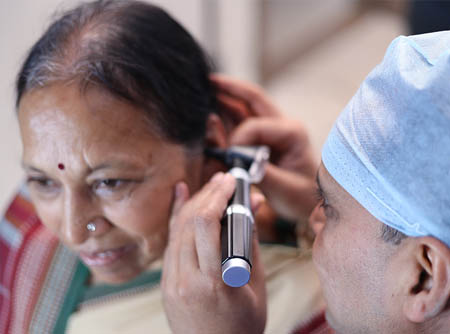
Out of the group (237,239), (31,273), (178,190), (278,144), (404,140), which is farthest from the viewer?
(278,144)

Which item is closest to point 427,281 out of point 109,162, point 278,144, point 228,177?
point 228,177

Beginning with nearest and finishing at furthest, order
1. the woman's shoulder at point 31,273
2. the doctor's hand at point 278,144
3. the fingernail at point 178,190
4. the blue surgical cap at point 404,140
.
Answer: the blue surgical cap at point 404,140 → the fingernail at point 178,190 → the woman's shoulder at point 31,273 → the doctor's hand at point 278,144

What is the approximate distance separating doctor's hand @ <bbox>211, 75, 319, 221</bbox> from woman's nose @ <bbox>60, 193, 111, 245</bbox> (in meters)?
0.39

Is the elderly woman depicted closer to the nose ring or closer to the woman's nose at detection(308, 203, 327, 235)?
the nose ring

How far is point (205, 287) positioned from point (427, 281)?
0.33 m

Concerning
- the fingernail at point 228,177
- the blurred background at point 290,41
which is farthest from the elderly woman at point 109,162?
the blurred background at point 290,41

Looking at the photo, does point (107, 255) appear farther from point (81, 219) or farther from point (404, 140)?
point (404, 140)

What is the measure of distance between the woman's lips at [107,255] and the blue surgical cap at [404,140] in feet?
1.53

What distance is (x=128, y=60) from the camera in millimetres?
960

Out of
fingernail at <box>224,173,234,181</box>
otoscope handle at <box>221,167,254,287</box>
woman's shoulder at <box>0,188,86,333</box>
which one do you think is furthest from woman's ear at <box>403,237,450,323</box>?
woman's shoulder at <box>0,188,86,333</box>

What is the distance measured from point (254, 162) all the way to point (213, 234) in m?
0.34

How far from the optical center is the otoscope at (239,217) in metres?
0.76

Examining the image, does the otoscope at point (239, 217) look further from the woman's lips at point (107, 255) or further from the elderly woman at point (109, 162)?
the woman's lips at point (107, 255)

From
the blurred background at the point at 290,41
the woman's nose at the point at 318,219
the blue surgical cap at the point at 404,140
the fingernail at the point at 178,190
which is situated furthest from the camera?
the blurred background at the point at 290,41
